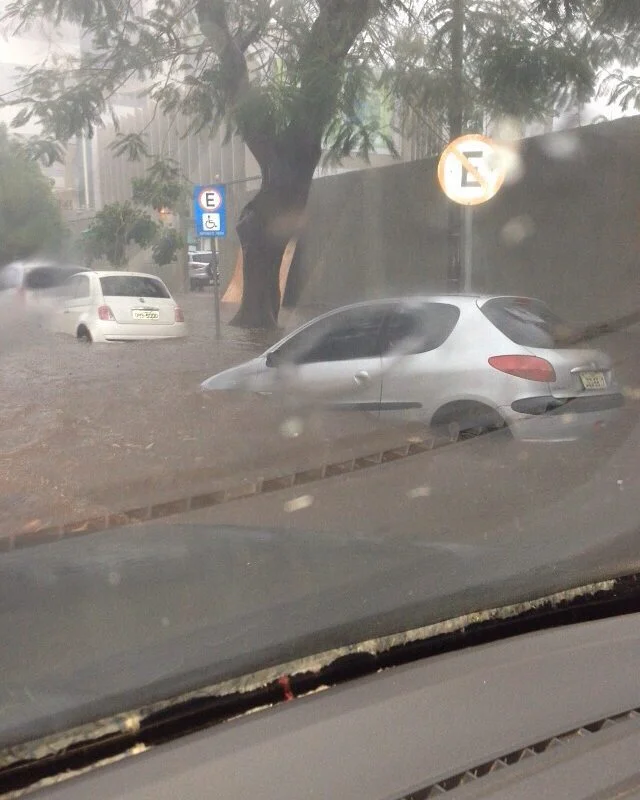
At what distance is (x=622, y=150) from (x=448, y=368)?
23.1 feet

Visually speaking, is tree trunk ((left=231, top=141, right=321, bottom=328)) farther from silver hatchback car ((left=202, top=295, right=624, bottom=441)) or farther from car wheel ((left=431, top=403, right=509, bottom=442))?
car wheel ((left=431, top=403, right=509, bottom=442))

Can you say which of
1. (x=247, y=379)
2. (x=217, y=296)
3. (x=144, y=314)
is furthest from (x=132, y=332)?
(x=247, y=379)

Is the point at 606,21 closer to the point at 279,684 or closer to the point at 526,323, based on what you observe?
the point at 526,323

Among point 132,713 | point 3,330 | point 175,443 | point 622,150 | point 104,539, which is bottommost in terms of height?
point 132,713

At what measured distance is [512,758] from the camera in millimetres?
2045

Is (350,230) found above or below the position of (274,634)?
above

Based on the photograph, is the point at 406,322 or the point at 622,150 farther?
the point at 622,150

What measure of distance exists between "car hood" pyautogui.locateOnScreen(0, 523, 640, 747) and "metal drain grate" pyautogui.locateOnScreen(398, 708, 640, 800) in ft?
2.66

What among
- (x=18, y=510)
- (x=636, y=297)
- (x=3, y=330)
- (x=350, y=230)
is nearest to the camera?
(x=18, y=510)

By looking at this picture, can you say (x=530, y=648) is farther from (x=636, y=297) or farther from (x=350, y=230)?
(x=350, y=230)

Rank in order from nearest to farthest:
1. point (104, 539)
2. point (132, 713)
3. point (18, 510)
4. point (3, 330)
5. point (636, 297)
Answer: point (132, 713), point (104, 539), point (18, 510), point (3, 330), point (636, 297)

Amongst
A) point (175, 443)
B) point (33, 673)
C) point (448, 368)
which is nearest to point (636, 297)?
point (448, 368)

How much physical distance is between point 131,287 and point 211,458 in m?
4.83

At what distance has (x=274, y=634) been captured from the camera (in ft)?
9.56
